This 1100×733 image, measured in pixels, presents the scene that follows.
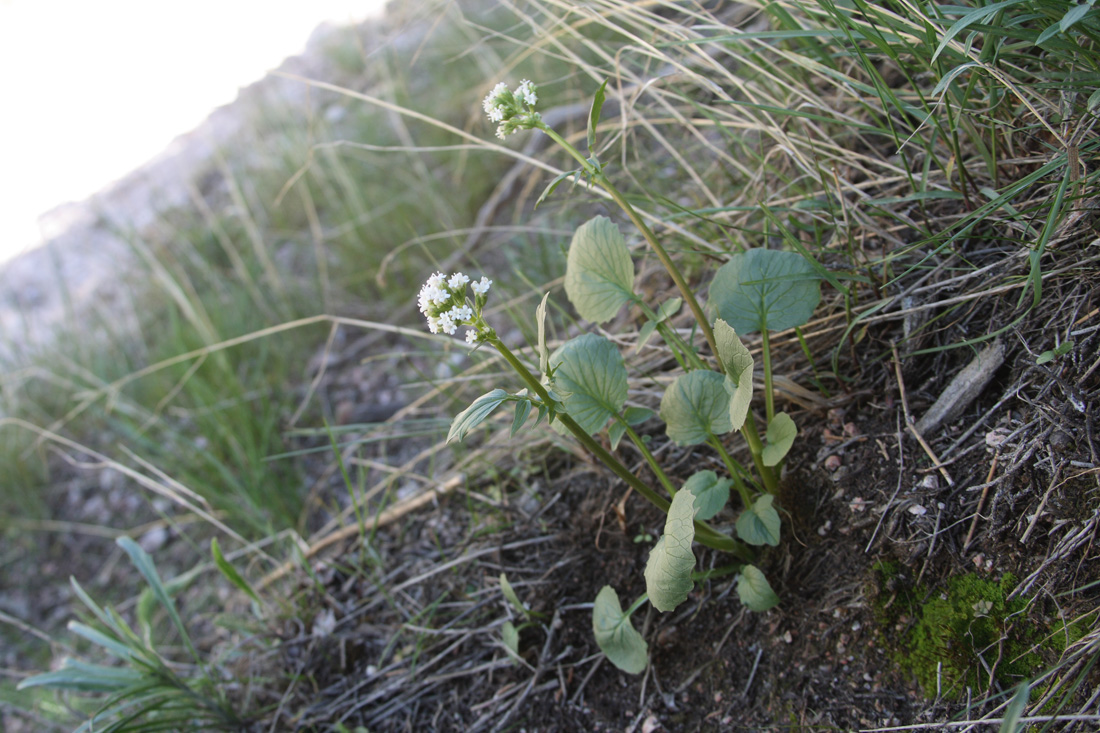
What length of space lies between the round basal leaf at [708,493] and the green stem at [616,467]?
0.04 m

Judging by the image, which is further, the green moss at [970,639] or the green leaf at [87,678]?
the green leaf at [87,678]

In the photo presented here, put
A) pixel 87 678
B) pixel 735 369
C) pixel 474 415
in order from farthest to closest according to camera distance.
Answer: pixel 87 678, pixel 735 369, pixel 474 415

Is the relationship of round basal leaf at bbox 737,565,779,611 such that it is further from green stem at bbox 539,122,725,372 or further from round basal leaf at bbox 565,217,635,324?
round basal leaf at bbox 565,217,635,324

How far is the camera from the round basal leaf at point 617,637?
1.04 metres

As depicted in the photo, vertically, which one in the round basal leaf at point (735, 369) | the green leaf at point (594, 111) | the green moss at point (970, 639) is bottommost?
the green moss at point (970, 639)

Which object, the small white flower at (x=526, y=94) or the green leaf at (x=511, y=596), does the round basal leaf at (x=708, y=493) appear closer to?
the green leaf at (x=511, y=596)

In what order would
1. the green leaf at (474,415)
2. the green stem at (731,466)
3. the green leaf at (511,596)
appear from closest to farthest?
the green leaf at (474,415), the green stem at (731,466), the green leaf at (511,596)

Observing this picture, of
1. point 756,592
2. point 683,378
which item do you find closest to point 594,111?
point 683,378

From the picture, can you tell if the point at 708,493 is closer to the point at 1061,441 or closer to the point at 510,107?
the point at 1061,441

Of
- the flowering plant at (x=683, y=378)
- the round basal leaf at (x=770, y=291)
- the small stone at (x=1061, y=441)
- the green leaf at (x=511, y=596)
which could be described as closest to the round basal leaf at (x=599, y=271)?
the flowering plant at (x=683, y=378)

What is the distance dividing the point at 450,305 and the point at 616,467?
0.34 metres

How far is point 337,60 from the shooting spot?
3961mm

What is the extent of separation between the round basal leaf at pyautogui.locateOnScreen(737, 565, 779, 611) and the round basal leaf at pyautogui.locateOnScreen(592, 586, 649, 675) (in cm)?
17

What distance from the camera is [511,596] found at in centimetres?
121
